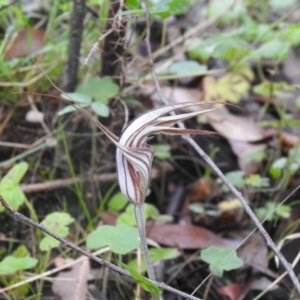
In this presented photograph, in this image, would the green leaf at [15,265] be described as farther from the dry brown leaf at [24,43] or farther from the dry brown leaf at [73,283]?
the dry brown leaf at [24,43]

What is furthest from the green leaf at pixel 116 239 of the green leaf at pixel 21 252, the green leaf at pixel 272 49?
the green leaf at pixel 272 49

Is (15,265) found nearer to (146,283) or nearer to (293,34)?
(146,283)

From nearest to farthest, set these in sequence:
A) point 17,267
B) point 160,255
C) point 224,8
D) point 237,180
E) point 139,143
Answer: point 139,143, point 17,267, point 160,255, point 237,180, point 224,8

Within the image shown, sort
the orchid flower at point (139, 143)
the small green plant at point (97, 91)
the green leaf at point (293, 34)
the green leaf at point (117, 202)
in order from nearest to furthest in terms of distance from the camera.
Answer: the orchid flower at point (139, 143) < the small green plant at point (97, 91) < the green leaf at point (117, 202) < the green leaf at point (293, 34)

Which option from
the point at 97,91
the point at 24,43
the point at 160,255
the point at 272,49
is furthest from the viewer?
the point at 272,49

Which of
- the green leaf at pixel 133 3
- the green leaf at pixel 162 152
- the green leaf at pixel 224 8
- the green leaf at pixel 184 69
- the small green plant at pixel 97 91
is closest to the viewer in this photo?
the green leaf at pixel 133 3

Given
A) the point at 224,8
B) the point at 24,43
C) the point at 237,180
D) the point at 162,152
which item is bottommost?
the point at 237,180

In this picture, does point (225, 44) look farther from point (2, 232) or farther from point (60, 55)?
point (2, 232)

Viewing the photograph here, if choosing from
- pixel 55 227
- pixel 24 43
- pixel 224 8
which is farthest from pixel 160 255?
pixel 224 8
